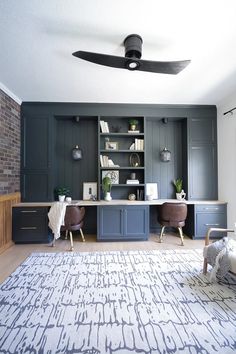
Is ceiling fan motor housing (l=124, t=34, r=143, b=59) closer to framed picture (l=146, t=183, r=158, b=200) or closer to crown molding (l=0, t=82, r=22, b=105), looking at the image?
crown molding (l=0, t=82, r=22, b=105)

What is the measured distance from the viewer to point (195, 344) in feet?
4.70

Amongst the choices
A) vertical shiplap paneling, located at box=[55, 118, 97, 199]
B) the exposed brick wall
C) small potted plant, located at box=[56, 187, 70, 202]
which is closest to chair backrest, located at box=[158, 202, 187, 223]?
vertical shiplap paneling, located at box=[55, 118, 97, 199]

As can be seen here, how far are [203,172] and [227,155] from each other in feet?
1.83

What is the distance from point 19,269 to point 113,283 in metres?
1.30

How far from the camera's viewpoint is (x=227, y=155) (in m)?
3.67

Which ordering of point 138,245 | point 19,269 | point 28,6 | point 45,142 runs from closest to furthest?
point 28,6 < point 19,269 < point 138,245 < point 45,142

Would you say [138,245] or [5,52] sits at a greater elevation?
[5,52]

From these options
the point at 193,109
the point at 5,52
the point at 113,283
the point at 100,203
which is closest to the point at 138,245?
the point at 100,203

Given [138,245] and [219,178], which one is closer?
[138,245]

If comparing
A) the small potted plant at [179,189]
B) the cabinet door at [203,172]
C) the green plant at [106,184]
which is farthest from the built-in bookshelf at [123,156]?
the cabinet door at [203,172]

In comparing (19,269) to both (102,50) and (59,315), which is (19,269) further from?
(102,50)

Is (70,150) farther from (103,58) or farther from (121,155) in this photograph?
(103,58)

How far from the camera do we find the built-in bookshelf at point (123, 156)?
396 cm

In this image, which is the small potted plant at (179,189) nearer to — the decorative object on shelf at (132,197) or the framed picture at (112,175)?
the decorative object on shelf at (132,197)
